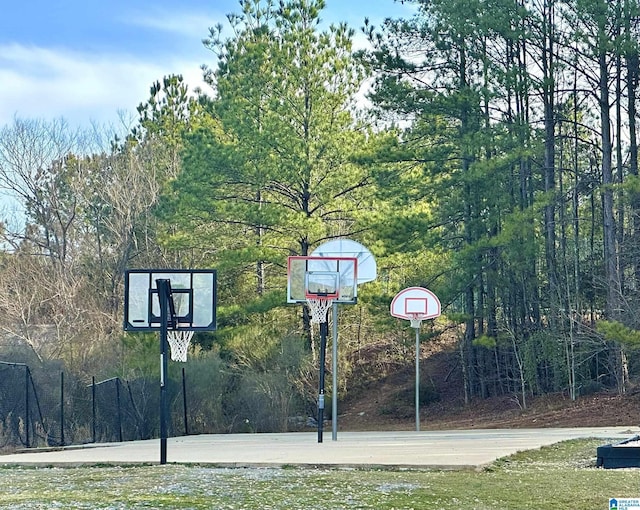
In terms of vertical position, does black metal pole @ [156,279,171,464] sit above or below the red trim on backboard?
below

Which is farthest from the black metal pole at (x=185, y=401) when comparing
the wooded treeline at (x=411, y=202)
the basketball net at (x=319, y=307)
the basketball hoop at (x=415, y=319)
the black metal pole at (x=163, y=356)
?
the black metal pole at (x=163, y=356)

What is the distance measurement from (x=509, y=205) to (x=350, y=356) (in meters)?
8.91

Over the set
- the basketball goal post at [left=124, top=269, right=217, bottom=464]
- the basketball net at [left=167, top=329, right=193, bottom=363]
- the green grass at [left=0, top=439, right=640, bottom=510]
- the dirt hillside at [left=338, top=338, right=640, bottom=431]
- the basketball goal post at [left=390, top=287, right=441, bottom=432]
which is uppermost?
the basketball goal post at [left=390, top=287, right=441, bottom=432]

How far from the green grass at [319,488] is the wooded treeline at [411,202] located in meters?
14.9

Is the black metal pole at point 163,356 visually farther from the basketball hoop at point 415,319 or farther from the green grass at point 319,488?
the basketball hoop at point 415,319

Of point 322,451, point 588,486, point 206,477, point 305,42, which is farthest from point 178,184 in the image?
point 588,486

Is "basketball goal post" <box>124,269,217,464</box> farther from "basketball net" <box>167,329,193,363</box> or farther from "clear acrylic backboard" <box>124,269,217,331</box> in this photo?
"basketball net" <box>167,329,193,363</box>

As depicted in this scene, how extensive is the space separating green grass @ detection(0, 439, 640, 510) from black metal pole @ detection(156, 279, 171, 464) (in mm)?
628

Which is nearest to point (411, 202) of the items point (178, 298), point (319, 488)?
point (178, 298)

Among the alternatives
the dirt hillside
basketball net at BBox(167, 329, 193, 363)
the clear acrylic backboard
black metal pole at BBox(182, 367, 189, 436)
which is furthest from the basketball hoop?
the clear acrylic backboard

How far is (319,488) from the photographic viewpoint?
9.98 meters

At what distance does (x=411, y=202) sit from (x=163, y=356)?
18322 mm

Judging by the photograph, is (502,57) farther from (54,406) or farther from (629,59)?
(54,406)

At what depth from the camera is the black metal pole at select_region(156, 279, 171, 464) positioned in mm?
13430
